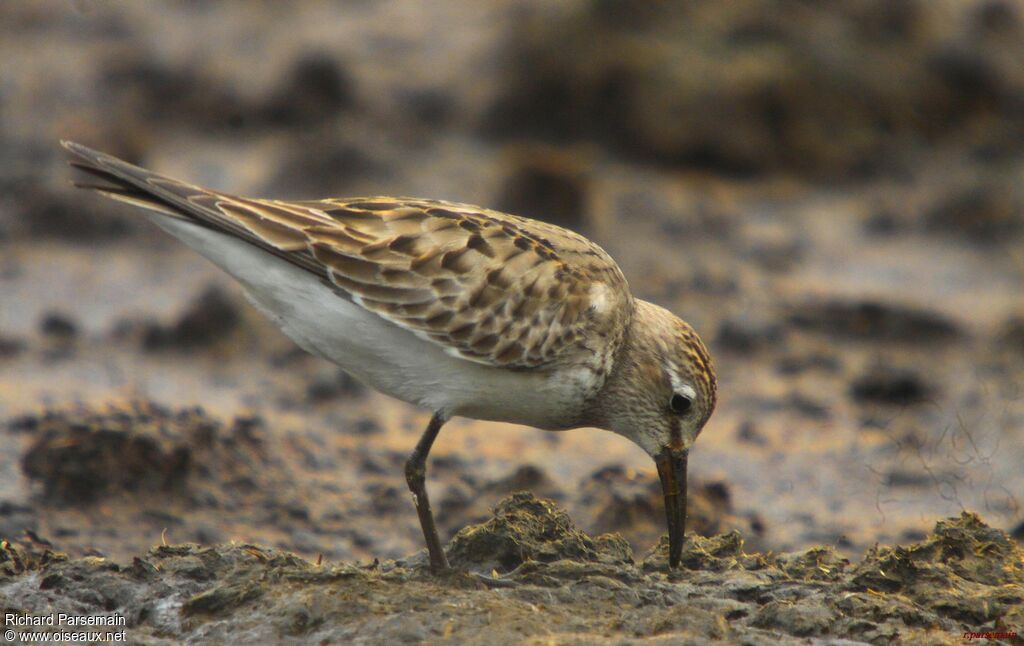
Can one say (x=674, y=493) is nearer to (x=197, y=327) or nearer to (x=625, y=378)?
(x=625, y=378)

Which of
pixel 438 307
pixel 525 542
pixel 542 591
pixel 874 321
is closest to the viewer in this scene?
pixel 542 591

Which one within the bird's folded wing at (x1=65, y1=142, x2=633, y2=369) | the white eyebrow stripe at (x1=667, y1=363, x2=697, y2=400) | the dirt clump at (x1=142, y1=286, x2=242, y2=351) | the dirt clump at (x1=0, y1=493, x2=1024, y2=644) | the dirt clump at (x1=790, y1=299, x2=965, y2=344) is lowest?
the dirt clump at (x1=0, y1=493, x2=1024, y2=644)

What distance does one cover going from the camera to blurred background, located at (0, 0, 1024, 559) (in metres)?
9.14

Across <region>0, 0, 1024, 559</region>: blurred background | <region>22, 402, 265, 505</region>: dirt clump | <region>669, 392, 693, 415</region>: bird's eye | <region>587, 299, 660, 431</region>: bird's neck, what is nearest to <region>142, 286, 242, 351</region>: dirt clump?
<region>0, 0, 1024, 559</region>: blurred background

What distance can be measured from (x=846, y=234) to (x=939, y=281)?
44.7 inches

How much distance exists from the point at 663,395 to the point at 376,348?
4.90ft

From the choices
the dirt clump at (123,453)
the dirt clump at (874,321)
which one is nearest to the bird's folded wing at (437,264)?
the dirt clump at (123,453)

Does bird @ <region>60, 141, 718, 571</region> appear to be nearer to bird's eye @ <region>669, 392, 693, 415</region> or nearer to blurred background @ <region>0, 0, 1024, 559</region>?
bird's eye @ <region>669, 392, 693, 415</region>

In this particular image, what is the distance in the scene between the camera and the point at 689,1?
14461 mm

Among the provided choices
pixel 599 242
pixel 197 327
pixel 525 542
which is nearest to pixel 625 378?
pixel 525 542

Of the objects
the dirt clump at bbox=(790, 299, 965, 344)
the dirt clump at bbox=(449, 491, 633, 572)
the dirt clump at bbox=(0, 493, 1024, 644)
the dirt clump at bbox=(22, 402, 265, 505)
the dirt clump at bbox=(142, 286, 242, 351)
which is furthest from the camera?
the dirt clump at bbox=(790, 299, 965, 344)

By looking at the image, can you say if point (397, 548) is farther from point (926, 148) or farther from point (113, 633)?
point (926, 148)

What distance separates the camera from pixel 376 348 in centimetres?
655

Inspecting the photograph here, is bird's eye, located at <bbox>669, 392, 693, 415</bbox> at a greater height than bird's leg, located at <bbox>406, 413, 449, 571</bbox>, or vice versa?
bird's eye, located at <bbox>669, 392, 693, 415</bbox>
